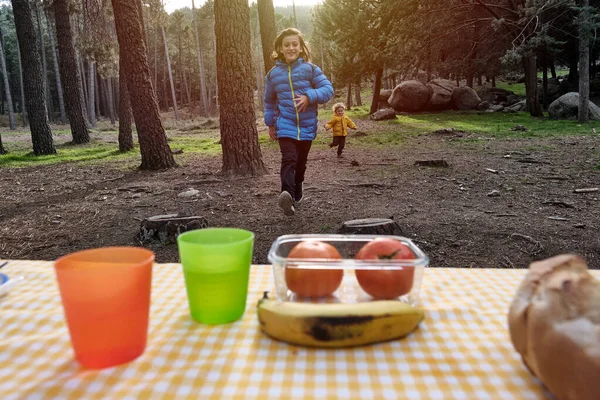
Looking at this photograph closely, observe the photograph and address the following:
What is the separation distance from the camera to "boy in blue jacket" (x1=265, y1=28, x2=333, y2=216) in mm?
4461

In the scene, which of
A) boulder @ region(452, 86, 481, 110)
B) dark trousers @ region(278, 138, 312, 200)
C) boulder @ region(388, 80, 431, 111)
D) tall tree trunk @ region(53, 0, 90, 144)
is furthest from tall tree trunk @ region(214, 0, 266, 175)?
boulder @ region(452, 86, 481, 110)

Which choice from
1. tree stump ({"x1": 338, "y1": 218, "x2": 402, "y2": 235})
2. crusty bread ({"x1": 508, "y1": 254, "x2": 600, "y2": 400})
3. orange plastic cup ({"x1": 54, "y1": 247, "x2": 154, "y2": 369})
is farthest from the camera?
tree stump ({"x1": 338, "y1": 218, "x2": 402, "y2": 235})

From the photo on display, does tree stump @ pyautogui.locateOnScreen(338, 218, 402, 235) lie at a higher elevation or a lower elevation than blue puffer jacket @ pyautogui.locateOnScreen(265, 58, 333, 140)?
lower

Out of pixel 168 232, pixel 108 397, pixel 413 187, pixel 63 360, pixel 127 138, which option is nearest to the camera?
pixel 108 397

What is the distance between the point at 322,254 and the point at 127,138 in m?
12.3

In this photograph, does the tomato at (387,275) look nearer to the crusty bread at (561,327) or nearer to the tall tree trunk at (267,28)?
the crusty bread at (561,327)

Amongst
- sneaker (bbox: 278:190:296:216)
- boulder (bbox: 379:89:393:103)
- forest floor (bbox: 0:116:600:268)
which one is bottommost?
forest floor (bbox: 0:116:600:268)

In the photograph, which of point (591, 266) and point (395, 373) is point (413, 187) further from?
point (395, 373)

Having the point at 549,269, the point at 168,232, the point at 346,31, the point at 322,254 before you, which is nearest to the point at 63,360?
the point at 322,254

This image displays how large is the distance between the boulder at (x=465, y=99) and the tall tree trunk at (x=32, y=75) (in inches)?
697

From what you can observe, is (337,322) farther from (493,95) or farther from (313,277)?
(493,95)

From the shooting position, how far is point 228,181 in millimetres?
6945

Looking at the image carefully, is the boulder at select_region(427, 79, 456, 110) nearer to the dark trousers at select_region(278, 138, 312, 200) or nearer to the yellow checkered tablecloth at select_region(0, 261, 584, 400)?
the dark trousers at select_region(278, 138, 312, 200)

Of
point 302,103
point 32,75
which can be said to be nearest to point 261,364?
point 302,103
